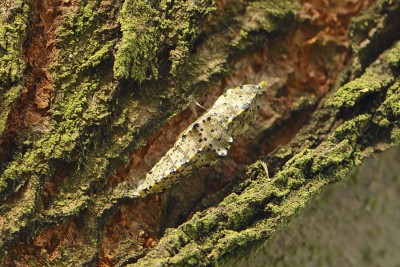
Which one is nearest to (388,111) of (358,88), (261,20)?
(358,88)

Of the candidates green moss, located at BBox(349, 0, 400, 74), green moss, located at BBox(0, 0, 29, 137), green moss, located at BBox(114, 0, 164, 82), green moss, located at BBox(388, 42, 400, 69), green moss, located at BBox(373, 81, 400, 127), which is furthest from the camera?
green moss, located at BBox(349, 0, 400, 74)

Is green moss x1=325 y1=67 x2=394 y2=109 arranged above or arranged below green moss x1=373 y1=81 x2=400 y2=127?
above

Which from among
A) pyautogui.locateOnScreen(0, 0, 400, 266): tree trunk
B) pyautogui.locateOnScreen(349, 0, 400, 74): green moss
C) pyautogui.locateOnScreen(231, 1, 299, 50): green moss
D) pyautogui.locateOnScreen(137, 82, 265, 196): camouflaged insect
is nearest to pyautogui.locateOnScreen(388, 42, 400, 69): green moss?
pyautogui.locateOnScreen(0, 0, 400, 266): tree trunk

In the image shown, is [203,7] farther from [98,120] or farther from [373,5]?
[373,5]

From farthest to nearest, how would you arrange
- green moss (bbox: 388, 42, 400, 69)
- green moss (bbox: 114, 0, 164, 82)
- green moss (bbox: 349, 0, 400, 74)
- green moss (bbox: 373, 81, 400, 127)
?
green moss (bbox: 349, 0, 400, 74)
green moss (bbox: 388, 42, 400, 69)
green moss (bbox: 373, 81, 400, 127)
green moss (bbox: 114, 0, 164, 82)

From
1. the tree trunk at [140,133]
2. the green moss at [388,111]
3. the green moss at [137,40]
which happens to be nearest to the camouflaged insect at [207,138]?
the tree trunk at [140,133]

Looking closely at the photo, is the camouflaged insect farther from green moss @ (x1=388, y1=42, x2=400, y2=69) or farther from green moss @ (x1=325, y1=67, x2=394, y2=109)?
green moss @ (x1=388, y1=42, x2=400, y2=69)

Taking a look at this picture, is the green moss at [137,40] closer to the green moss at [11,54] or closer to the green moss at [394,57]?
the green moss at [11,54]
